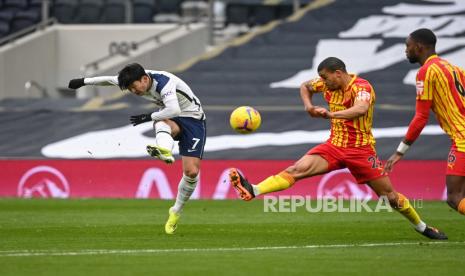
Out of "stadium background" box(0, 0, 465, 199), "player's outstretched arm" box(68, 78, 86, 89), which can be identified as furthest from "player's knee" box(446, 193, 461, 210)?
"stadium background" box(0, 0, 465, 199)

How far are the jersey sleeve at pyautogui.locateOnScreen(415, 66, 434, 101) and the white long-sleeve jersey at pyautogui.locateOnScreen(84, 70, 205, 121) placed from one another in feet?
10.1

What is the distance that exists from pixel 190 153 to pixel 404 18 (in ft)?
56.5

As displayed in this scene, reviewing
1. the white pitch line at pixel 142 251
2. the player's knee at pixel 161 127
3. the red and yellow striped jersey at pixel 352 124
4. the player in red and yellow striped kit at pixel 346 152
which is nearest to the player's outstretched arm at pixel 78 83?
the player's knee at pixel 161 127

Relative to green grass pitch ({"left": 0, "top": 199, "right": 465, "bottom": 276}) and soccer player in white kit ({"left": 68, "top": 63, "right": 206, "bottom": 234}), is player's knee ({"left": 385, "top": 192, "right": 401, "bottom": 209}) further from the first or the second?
soccer player in white kit ({"left": 68, "top": 63, "right": 206, "bottom": 234})

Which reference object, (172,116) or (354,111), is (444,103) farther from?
(172,116)

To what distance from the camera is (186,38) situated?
98.4ft

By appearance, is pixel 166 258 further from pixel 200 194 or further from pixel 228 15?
pixel 228 15

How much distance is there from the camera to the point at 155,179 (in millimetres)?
22094

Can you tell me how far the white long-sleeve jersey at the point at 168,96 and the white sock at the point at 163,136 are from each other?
104mm

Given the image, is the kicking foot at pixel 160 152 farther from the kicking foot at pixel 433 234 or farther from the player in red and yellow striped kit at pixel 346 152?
the kicking foot at pixel 433 234

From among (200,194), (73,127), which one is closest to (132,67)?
(200,194)

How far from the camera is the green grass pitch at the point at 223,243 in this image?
9586 mm

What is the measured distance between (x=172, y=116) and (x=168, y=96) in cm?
25

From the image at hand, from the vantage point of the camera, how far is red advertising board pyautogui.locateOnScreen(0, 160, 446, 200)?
21.4 meters
